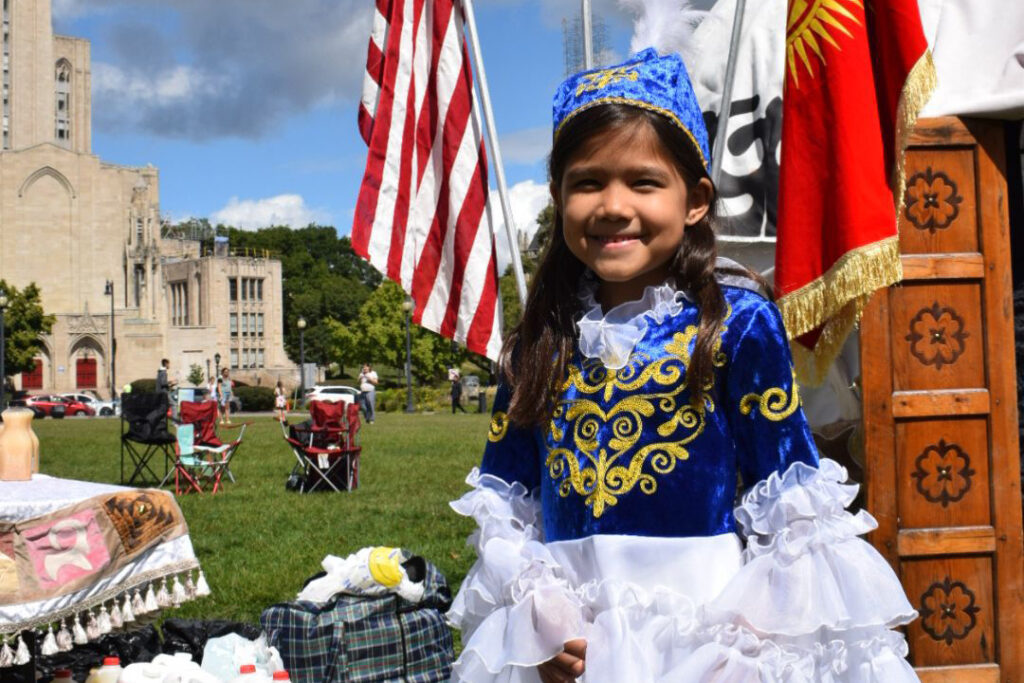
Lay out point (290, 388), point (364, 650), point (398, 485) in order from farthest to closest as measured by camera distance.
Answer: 1. point (290, 388)
2. point (398, 485)
3. point (364, 650)

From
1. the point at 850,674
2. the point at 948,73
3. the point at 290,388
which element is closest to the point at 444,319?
the point at 948,73

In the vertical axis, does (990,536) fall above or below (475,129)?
below

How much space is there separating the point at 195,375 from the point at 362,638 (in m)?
77.6

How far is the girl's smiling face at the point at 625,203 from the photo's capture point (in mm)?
2258

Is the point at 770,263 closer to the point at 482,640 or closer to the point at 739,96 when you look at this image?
the point at 739,96

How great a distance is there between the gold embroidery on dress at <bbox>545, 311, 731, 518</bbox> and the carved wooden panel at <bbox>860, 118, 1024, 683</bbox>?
7.40 feet

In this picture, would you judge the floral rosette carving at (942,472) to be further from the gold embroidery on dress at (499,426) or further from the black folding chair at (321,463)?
the black folding chair at (321,463)

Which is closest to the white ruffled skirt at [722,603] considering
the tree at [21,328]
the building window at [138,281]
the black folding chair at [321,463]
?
the black folding chair at [321,463]

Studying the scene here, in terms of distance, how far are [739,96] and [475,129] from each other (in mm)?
1318

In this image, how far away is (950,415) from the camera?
4.23 m

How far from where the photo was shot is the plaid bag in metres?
4.52

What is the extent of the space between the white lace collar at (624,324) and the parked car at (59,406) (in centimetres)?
5130

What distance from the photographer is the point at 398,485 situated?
510 inches

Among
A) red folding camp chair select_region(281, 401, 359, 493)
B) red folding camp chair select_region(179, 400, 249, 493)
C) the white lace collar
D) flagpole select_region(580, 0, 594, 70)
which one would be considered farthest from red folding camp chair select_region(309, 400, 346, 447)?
the white lace collar
